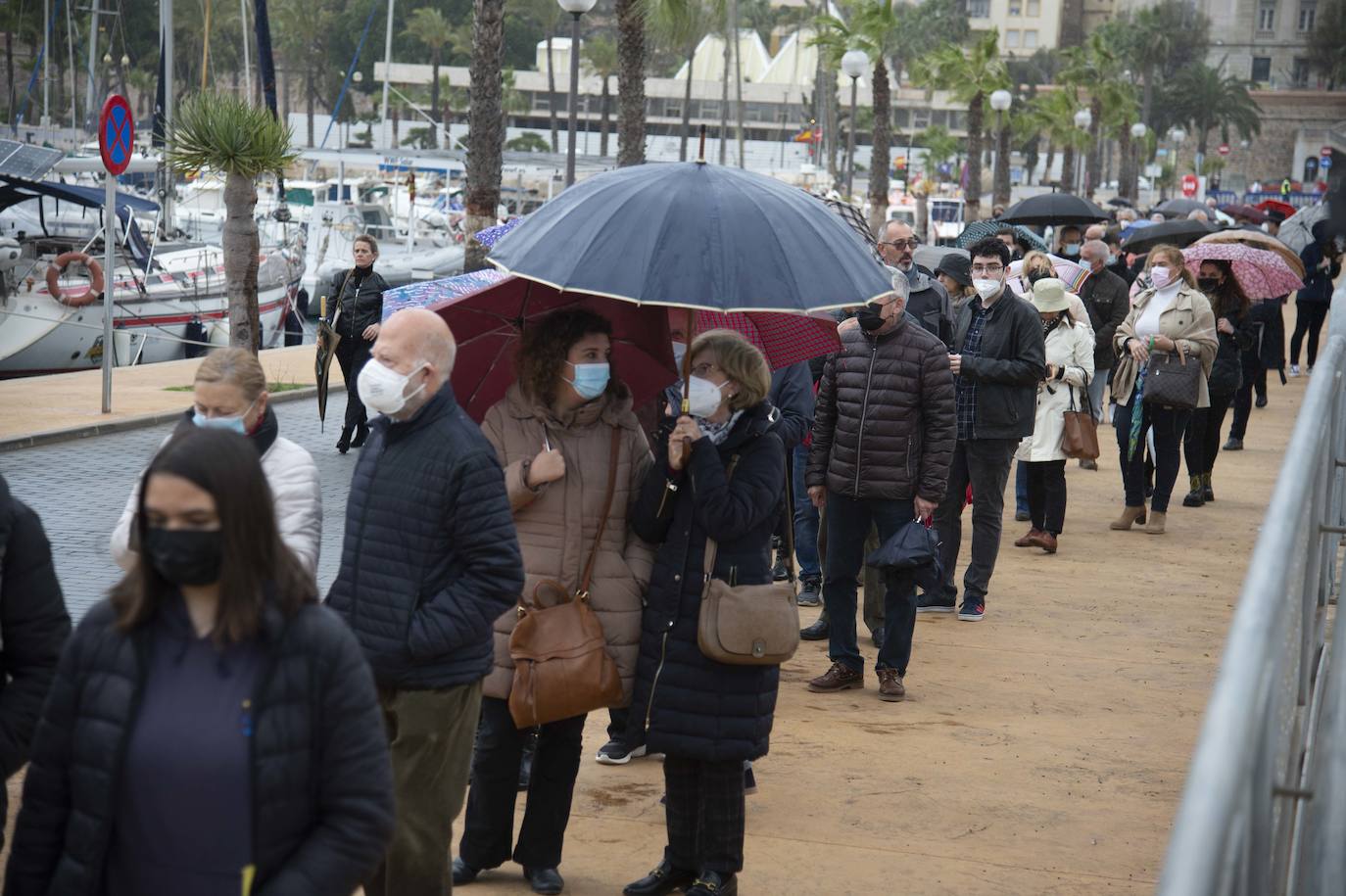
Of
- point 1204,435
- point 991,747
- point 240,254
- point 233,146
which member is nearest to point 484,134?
point 240,254

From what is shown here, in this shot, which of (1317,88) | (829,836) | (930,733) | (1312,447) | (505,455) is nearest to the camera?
(1312,447)

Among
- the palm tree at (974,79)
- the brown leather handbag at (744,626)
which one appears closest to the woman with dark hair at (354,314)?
the brown leather handbag at (744,626)

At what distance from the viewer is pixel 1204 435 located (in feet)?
43.9

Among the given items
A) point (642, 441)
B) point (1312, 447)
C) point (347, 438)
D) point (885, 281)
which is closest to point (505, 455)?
point (642, 441)

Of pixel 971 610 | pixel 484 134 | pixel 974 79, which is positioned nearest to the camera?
pixel 971 610

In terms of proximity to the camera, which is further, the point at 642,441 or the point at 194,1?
the point at 194,1

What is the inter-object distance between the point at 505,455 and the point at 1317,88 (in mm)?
148086

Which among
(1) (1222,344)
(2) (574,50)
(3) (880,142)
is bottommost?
(1) (1222,344)

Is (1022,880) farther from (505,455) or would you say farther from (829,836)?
(505,455)

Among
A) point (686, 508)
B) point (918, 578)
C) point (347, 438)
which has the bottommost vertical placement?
point (347, 438)

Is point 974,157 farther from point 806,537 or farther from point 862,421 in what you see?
point 862,421

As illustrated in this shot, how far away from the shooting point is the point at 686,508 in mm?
5223

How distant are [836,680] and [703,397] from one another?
3.04 metres

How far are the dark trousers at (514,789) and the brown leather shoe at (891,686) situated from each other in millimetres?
2788
